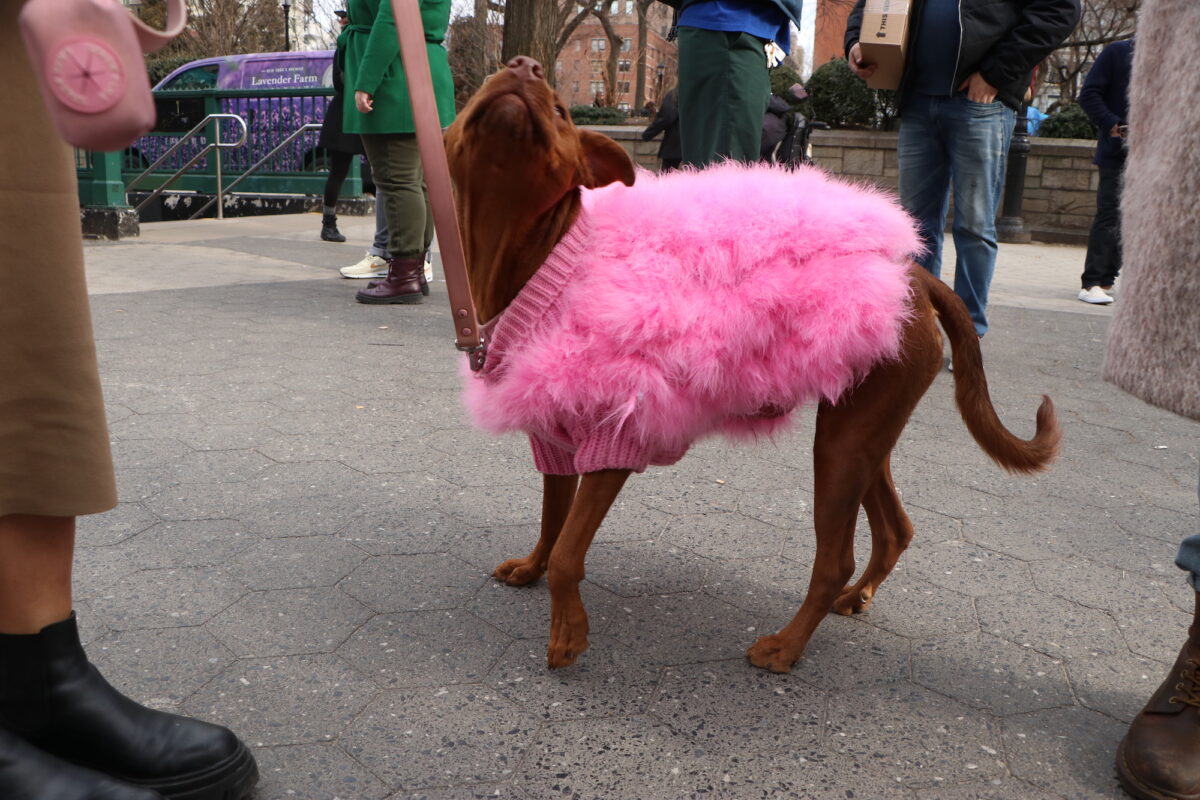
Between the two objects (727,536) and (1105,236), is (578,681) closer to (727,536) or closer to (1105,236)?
(727,536)

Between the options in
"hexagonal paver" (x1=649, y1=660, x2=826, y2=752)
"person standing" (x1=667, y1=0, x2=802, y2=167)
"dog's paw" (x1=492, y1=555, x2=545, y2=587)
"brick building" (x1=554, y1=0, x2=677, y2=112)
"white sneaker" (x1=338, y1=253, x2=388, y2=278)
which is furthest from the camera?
"brick building" (x1=554, y1=0, x2=677, y2=112)

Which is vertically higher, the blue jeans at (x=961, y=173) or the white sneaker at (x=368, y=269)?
the blue jeans at (x=961, y=173)

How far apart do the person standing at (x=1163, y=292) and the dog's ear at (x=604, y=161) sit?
3.09 feet

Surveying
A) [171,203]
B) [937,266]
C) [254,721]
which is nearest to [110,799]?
[254,721]

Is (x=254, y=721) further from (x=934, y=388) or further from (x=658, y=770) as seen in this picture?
(x=934, y=388)

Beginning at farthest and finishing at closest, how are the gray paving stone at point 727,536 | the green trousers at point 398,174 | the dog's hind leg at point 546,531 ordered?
the green trousers at point 398,174 < the gray paving stone at point 727,536 < the dog's hind leg at point 546,531

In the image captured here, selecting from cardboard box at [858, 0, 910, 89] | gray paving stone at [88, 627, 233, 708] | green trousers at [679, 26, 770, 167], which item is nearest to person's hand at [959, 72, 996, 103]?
cardboard box at [858, 0, 910, 89]

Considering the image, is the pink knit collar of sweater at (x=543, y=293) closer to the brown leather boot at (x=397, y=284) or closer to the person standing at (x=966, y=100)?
the person standing at (x=966, y=100)

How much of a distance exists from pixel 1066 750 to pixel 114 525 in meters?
2.47

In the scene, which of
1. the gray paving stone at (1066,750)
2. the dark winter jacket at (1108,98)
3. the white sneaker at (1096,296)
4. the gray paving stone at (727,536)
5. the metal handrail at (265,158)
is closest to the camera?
the gray paving stone at (1066,750)

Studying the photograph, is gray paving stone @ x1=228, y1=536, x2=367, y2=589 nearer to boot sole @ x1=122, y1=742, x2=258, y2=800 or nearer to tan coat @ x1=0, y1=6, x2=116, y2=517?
boot sole @ x1=122, y1=742, x2=258, y2=800

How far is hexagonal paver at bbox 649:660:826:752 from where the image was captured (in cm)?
186

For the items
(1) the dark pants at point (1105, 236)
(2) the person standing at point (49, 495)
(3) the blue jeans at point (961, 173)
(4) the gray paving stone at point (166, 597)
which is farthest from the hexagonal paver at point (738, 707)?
(1) the dark pants at point (1105, 236)

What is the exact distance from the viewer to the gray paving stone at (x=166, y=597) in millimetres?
2207
